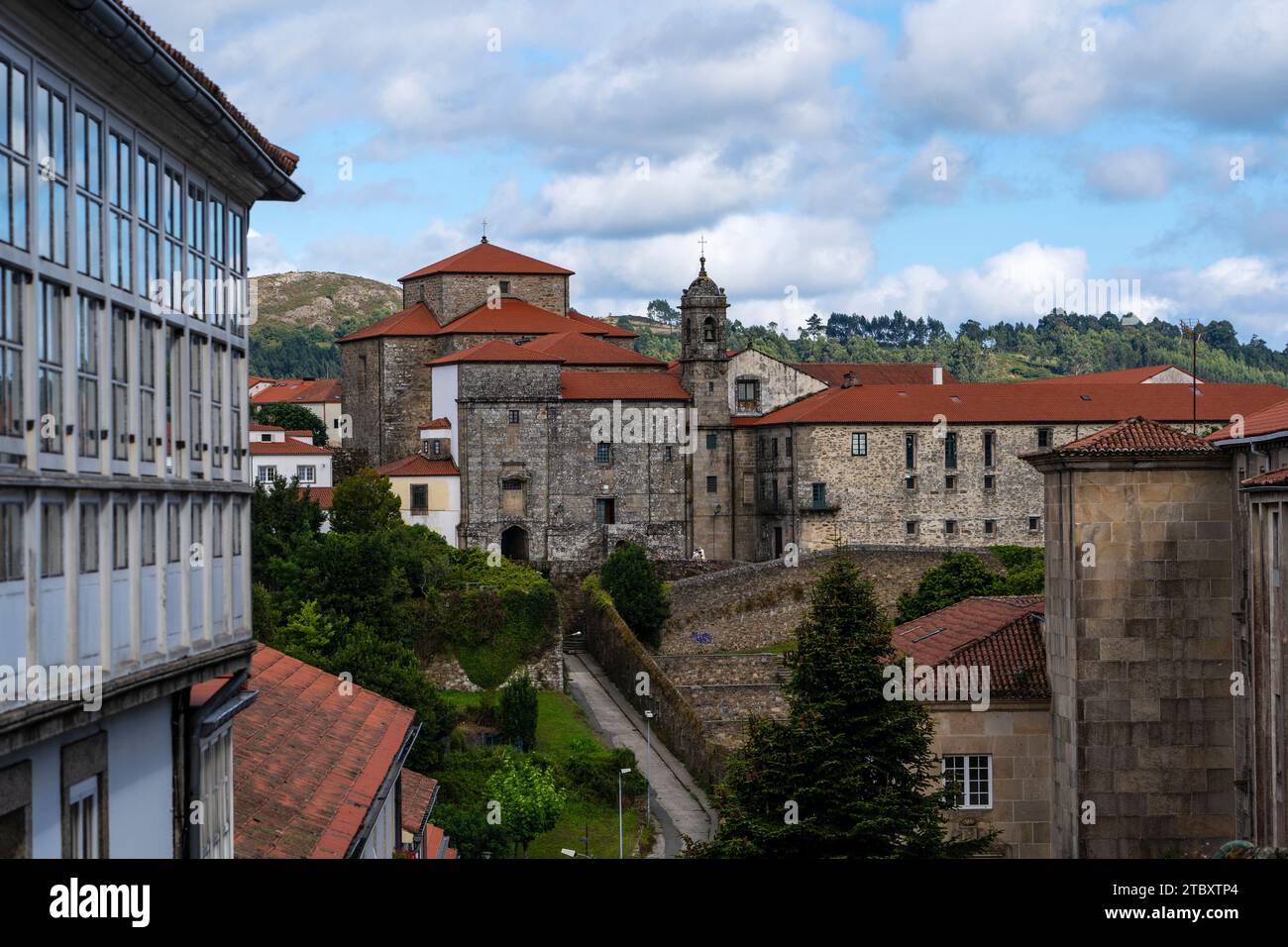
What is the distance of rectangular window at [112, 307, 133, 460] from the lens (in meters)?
10.5

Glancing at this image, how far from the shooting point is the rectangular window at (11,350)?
8445 millimetres

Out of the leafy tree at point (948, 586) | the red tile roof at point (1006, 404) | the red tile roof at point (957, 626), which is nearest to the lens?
the red tile roof at point (957, 626)

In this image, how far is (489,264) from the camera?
8019cm

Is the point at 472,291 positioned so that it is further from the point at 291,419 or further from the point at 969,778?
the point at 969,778

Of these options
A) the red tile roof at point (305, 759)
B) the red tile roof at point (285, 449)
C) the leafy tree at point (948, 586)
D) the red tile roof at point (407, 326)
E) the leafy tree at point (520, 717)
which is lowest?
the leafy tree at point (520, 717)

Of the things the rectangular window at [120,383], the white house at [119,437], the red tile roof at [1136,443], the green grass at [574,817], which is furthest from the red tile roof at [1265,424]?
the rectangular window at [120,383]

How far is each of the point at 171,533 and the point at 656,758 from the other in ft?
125

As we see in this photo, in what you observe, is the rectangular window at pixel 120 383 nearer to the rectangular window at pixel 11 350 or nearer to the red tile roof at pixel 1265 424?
the rectangular window at pixel 11 350

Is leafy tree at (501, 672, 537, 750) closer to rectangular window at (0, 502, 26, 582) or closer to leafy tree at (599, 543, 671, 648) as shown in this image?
leafy tree at (599, 543, 671, 648)

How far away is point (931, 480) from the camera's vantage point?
7325cm

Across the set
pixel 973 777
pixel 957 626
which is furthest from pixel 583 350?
pixel 973 777

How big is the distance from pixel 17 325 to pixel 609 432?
205ft

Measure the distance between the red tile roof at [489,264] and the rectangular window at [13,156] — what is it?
71239 mm

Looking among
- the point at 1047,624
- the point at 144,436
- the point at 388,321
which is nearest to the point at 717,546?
the point at 388,321
